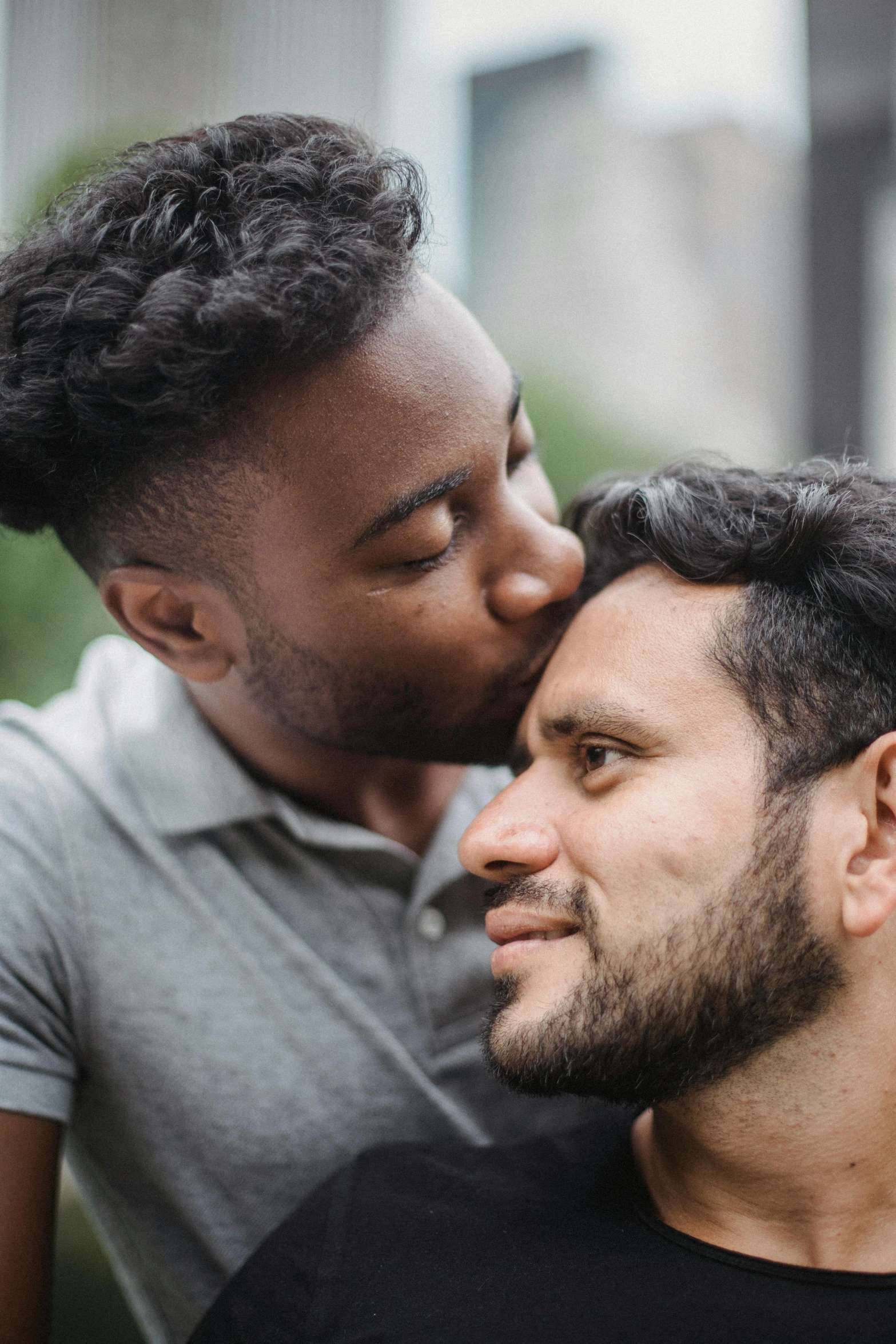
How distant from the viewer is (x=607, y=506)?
5.80ft

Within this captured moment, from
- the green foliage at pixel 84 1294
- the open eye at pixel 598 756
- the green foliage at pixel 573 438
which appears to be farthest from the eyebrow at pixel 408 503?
the green foliage at pixel 573 438

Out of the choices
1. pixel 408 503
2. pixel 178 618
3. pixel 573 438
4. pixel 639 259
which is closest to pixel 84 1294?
pixel 178 618

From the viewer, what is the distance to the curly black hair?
4.86ft

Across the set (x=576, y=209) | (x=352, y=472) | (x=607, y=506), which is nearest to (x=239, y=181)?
(x=352, y=472)

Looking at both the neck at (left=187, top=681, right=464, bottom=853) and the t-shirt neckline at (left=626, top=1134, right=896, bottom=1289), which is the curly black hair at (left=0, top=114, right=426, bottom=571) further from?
the t-shirt neckline at (left=626, top=1134, right=896, bottom=1289)

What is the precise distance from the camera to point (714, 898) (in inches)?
55.2

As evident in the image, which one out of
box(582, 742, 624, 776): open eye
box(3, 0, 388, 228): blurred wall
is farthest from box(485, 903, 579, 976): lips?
box(3, 0, 388, 228): blurred wall

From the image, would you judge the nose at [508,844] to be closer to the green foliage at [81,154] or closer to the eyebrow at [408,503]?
the eyebrow at [408,503]

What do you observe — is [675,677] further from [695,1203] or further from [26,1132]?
[26,1132]

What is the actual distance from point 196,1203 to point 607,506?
1.21 m

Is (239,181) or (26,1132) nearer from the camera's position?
(239,181)

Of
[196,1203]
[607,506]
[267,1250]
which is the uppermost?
[607,506]

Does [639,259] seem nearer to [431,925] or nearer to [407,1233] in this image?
[431,925]

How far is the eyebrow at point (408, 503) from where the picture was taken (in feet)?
5.25
